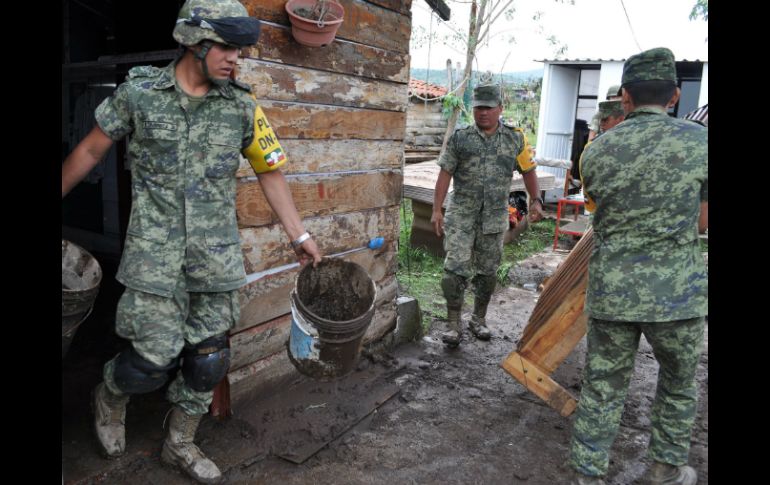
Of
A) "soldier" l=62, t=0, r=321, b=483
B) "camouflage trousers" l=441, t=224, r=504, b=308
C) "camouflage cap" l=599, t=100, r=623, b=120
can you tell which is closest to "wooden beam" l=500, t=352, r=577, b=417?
"camouflage trousers" l=441, t=224, r=504, b=308

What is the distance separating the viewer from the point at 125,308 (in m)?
2.60

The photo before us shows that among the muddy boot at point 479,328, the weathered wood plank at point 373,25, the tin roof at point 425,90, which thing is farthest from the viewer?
the tin roof at point 425,90

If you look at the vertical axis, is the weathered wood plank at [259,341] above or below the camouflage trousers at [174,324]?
below

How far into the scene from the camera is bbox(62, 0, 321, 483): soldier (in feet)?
8.11

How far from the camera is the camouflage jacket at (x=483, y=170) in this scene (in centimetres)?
491

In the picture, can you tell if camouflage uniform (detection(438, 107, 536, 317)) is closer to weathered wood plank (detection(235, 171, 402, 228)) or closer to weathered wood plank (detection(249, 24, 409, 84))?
weathered wood plank (detection(235, 171, 402, 228))

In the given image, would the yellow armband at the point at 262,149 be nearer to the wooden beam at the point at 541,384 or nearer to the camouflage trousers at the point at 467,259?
the wooden beam at the point at 541,384

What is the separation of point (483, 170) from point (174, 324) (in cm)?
302

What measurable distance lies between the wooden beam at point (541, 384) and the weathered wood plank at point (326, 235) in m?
1.36

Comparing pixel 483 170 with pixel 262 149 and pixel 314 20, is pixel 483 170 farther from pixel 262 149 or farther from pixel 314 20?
pixel 262 149

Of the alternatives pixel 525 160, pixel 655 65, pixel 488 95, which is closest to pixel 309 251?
pixel 655 65

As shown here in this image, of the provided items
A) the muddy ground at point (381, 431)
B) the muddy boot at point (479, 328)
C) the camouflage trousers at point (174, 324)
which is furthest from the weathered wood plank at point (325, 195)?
the muddy boot at point (479, 328)

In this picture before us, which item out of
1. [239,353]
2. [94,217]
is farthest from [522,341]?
[94,217]
